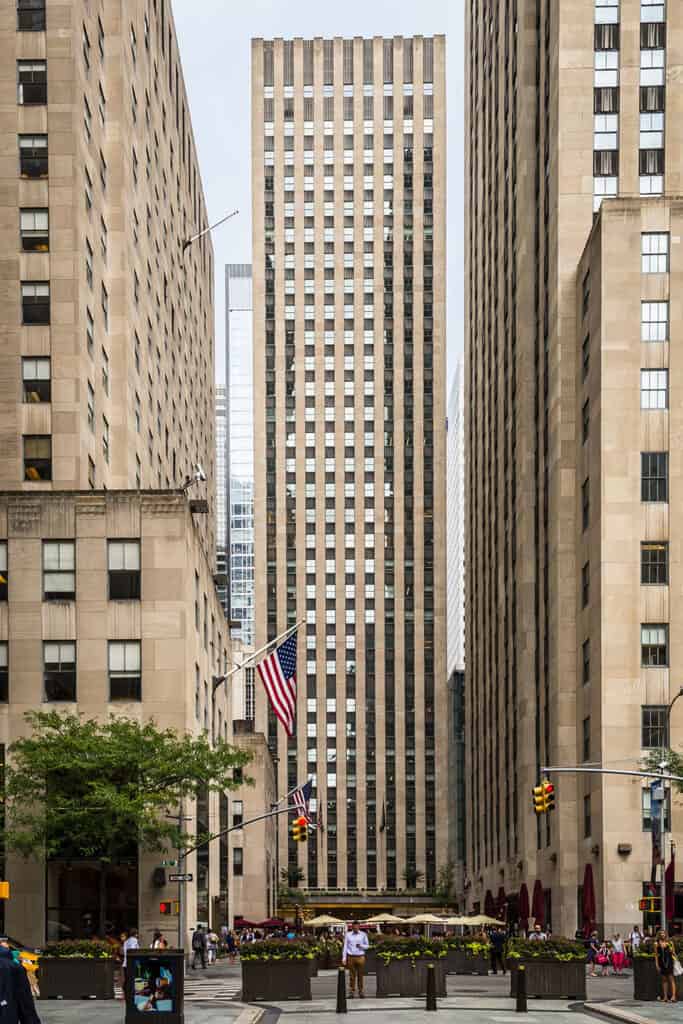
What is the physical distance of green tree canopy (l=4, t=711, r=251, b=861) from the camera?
53906 millimetres

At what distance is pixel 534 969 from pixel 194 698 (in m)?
30.2

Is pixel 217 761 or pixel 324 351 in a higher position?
pixel 324 351

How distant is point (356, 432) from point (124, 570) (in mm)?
116544

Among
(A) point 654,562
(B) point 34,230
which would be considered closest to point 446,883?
(A) point 654,562

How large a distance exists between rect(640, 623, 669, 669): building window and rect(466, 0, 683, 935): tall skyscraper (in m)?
0.09

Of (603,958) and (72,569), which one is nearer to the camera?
(603,958)

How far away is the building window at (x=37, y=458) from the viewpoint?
218 feet

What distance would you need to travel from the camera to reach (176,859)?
58.1 m

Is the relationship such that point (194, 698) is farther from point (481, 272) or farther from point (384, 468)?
point (384, 468)

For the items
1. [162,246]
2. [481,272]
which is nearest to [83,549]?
[162,246]

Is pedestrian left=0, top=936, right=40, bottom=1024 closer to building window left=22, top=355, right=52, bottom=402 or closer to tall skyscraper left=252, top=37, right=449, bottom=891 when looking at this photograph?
building window left=22, top=355, right=52, bottom=402

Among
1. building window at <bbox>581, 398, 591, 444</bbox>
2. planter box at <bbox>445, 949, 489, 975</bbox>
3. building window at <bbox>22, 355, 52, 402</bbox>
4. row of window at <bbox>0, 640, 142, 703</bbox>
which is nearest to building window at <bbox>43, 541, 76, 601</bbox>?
row of window at <bbox>0, 640, 142, 703</bbox>

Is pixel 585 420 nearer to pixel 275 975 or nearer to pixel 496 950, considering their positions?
pixel 496 950

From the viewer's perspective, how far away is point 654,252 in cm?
7888
